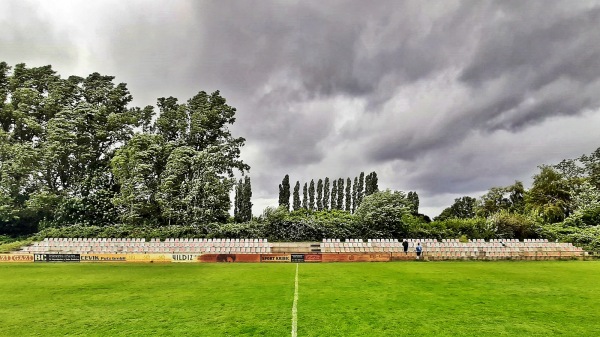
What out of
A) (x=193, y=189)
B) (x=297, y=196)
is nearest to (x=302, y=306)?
(x=193, y=189)

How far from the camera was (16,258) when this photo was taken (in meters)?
28.8

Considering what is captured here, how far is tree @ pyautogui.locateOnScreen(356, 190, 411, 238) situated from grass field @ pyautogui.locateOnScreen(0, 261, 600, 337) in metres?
19.9

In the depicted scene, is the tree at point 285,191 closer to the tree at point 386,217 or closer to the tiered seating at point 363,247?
the tree at point 386,217

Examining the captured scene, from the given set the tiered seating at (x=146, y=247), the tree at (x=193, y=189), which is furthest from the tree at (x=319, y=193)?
the tiered seating at (x=146, y=247)

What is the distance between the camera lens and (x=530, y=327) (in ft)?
30.5

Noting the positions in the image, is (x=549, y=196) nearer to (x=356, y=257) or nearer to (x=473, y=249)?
(x=473, y=249)

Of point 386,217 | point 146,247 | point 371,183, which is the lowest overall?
point 146,247

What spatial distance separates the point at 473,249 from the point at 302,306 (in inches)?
992

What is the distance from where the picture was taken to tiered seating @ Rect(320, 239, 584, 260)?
1209 inches

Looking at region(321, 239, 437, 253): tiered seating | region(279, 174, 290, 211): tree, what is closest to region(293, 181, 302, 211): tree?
region(279, 174, 290, 211): tree

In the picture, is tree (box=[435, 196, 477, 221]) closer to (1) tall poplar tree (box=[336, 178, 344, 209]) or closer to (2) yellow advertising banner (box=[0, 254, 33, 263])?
(1) tall poplar tree (box=[336, 178, 344, 209])

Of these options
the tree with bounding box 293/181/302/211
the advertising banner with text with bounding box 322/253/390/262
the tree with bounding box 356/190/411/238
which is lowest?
the advertising banner with text with bounding box 322/253/390/262

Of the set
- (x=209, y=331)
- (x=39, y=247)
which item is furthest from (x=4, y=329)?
(x=39, y=247)

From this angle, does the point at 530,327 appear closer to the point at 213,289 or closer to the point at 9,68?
the point at 213,289
